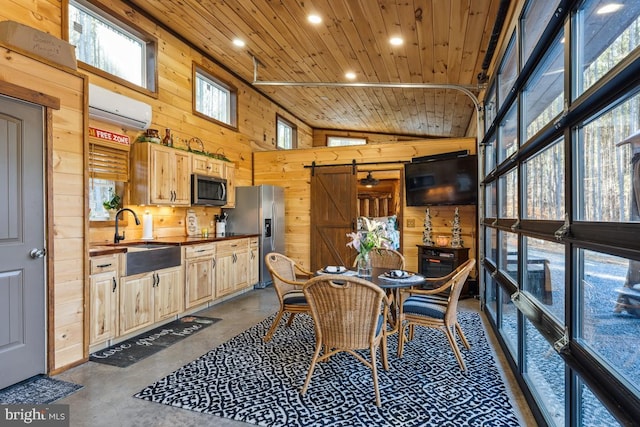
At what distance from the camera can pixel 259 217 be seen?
5.89 metres

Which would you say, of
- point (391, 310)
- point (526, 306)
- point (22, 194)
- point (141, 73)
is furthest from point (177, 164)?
point (526, 306)

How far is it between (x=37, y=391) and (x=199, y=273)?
2085 mm

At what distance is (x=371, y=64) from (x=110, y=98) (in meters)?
3.37

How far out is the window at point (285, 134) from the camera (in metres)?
8.03

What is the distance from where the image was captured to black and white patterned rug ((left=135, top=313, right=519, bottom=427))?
2.17 meters

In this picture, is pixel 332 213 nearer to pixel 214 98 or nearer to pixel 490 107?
pixel 214 98

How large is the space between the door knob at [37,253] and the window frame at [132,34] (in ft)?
6.85

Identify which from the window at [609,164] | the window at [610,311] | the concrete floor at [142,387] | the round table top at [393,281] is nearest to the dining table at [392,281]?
the round table top at [393,281]

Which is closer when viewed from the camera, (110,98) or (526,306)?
(526,306)

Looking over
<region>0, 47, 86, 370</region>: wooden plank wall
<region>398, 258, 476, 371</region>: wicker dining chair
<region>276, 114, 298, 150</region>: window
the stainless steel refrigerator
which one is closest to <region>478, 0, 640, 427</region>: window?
<region>398, 258, 476, 371</region>: wicker dining chair

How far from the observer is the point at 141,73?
4566 mm

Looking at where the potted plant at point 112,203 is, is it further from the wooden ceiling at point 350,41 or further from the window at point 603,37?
the window at point 603,37

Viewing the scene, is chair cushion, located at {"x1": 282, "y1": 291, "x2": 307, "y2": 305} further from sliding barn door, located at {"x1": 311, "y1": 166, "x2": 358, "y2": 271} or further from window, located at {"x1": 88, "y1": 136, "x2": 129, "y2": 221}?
sliding barn door, located at {"x1": 311, "y1": 166, "x2": 358, "y2": 271}

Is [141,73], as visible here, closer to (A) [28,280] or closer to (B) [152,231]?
(B) [152,231]
